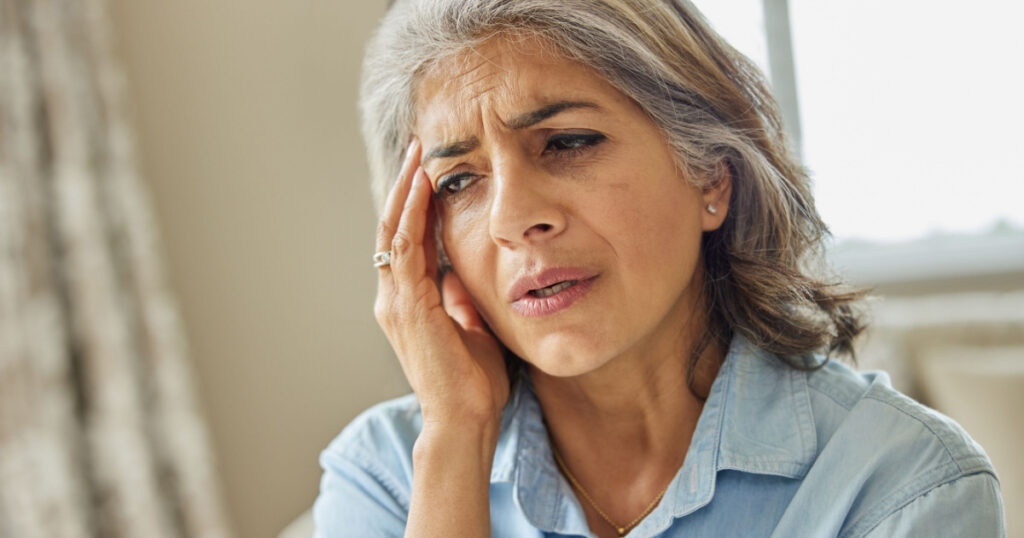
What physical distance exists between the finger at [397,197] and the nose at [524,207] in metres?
0.23

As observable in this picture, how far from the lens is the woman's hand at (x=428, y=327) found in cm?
135

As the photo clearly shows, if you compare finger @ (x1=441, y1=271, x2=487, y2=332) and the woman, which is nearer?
the woman

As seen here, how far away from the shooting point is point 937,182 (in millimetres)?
3691

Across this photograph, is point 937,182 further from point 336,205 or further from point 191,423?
point 191,423

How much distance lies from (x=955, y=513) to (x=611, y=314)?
50cm

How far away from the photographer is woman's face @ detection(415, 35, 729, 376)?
1.20 m

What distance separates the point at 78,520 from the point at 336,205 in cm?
108

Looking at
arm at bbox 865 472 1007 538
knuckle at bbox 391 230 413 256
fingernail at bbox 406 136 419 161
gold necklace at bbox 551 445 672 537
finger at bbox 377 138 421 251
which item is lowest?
gold necklace at bbox 551 445 672 537

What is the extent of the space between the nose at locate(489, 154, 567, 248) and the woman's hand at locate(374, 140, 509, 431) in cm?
23

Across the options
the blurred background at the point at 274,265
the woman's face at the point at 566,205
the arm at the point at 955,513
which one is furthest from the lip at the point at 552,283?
the blurred background at the point at 274,265

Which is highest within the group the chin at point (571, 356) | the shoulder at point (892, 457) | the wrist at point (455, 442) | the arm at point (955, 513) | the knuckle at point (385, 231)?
the knuckle at point (385, 231)

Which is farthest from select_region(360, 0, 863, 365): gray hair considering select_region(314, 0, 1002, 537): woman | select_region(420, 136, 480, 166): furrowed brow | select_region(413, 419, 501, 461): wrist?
select_region(413, 419, 501, 461): wrist

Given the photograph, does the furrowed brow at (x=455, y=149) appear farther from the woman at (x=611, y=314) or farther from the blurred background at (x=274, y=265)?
the blurred background at (x=274, y=265)

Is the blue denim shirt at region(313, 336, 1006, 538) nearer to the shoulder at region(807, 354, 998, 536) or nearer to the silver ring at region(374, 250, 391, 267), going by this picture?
the shoulder at region(807, 354, 998, 536)
